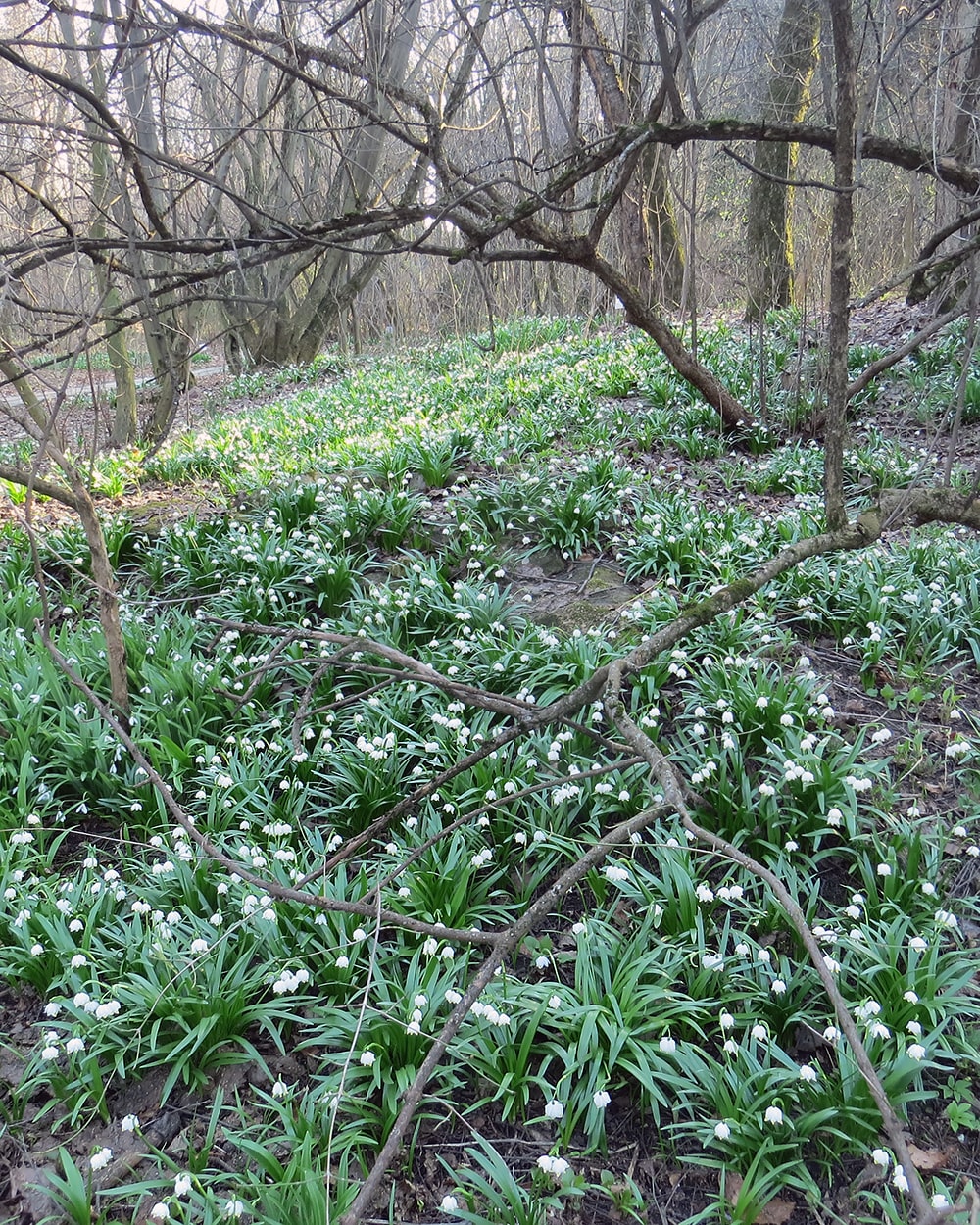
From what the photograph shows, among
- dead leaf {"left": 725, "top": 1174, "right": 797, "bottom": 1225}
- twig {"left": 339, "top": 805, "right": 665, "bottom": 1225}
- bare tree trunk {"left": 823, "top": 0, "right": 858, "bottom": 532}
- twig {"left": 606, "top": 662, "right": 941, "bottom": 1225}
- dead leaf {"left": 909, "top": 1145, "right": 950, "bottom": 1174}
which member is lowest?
dead leaf {"left": 909, "top": 1145, "right": 950, "bottom": 1174}

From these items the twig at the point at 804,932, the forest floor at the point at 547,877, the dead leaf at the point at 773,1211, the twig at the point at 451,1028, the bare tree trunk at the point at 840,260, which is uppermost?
the bare tree trunk at the point at 840,260

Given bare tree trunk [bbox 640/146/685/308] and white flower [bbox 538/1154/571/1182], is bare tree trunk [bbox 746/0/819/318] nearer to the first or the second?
bare tree trunk [bbox 640/146/685/308]

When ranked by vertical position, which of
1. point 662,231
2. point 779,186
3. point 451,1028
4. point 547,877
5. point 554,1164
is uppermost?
point 779,186

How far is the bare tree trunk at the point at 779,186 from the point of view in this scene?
867cm

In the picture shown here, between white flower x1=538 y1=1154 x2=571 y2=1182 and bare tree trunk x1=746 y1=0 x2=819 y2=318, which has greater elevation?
bare tree trunk x1=746 y1=0 x2=819 y2=318

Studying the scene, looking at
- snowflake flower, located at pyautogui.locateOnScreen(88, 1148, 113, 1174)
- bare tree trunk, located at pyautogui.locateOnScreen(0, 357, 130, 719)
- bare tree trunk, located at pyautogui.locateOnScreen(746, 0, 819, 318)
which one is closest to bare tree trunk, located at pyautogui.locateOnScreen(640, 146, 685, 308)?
bare tree trunk, located at pyautogui.locateOnScreen(746, 0, 819, 318)

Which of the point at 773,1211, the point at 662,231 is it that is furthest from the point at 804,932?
the point at 662,231

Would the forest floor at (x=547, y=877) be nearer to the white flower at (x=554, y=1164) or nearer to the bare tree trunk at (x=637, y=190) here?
the white flower at (x=554, y=1164)

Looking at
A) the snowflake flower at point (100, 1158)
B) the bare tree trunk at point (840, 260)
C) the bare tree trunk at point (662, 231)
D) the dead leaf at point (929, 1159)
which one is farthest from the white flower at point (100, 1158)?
the bare tree trunk at point (662, 231)

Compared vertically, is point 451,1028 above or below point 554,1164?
above

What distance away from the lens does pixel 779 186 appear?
856cm

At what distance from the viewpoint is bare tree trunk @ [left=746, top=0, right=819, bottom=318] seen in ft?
28.5

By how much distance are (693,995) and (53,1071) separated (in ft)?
6.04

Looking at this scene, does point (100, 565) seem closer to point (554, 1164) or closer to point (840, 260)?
point (554, 1164)
